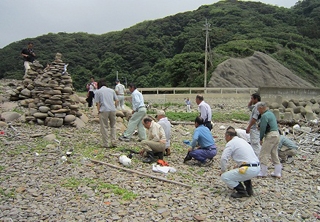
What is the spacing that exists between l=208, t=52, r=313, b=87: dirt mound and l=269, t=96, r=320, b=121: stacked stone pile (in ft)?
35.1

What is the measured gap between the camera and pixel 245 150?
17.5 ft

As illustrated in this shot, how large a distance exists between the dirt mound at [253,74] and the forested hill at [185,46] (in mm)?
1856

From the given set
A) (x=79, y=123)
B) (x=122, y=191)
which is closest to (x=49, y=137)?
(x=79, y=123)

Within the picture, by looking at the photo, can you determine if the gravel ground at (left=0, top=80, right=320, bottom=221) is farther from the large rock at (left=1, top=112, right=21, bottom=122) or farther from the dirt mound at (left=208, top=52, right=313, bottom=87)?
the dirt mound at (left=208, top=52, right=313, bottom=87)

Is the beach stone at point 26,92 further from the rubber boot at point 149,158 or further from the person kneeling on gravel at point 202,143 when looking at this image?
the person kneeling on gravel at point 202,143

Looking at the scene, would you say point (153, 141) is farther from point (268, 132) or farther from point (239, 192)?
point (268, 132)

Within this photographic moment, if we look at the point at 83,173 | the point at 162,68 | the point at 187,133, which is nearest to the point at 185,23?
the point at 162,68

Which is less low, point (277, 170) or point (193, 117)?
point (277, 170)

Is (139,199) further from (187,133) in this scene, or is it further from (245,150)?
(187,133)

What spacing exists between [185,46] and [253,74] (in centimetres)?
2013

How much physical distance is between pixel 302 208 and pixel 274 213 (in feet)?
2.37

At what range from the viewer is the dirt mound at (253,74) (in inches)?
1207

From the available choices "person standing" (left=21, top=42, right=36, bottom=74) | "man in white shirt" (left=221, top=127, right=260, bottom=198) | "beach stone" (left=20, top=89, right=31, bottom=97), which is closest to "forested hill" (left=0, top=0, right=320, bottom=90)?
"person standing" (left=21, top=42, right=36, bottom=74)

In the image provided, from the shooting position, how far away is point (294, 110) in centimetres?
1775
